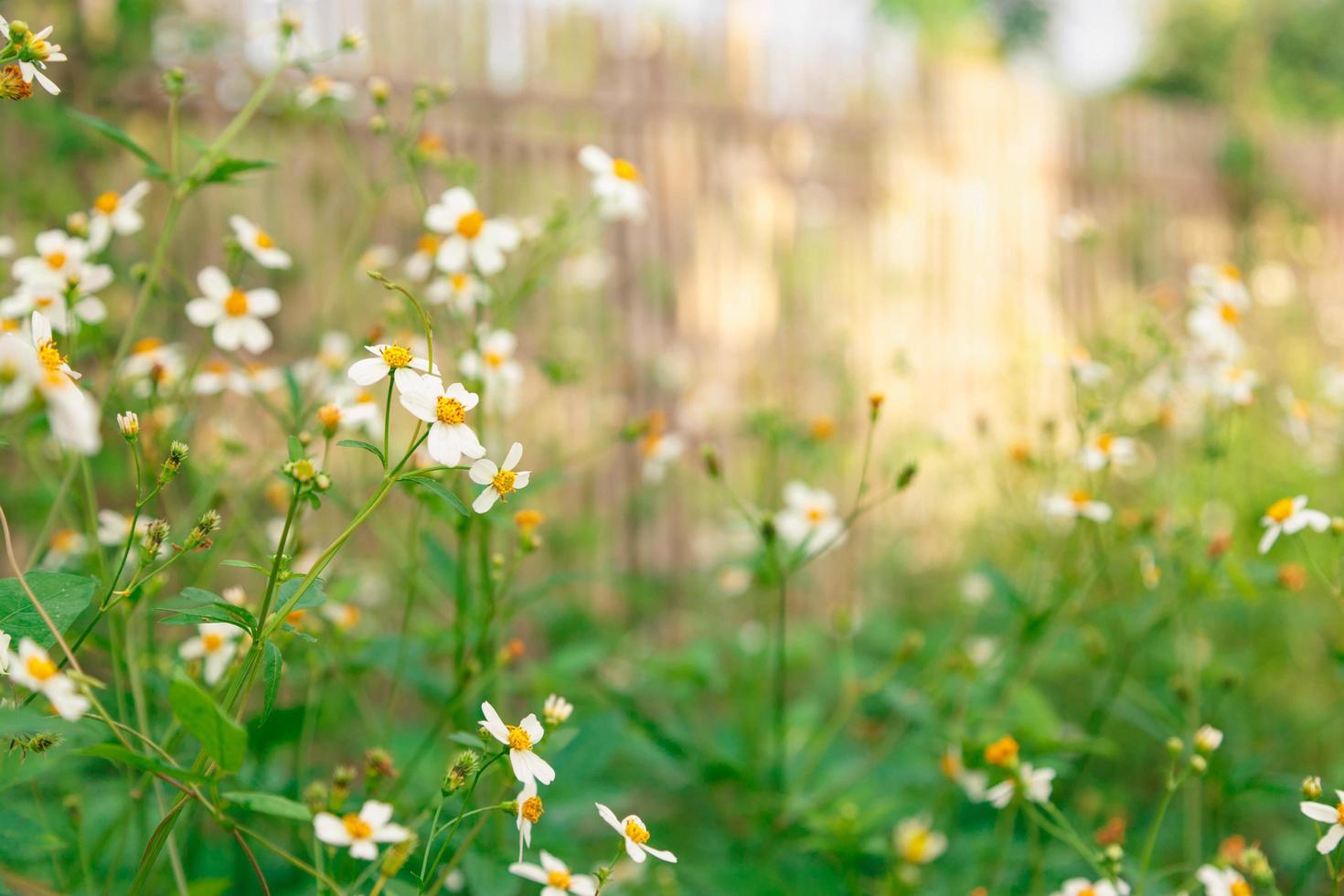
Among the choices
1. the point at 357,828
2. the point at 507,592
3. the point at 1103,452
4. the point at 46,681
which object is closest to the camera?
the point at 46,681

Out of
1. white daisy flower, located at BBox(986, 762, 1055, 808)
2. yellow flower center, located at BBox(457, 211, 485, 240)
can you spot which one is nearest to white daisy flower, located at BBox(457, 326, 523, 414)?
yellow flower center, located at BBox(457, 211, 485, 240)

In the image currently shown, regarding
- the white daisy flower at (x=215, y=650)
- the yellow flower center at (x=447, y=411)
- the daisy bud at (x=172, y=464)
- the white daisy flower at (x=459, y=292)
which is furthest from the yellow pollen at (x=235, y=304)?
the yellow flower center at (x=447, y=411)

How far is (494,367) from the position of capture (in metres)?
1.45

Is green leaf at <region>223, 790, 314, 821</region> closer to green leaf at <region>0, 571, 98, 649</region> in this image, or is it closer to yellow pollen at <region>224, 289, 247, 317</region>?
green leaf at <region>0, 571, 98, 649</region>

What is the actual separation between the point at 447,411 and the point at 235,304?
61 centimetres

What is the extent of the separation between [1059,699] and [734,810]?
0.96 metres

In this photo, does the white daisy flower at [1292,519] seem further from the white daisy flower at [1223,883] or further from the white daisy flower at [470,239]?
the white daisy flower at [470,239]

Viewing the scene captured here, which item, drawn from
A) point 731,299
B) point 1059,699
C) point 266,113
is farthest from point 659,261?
point 1059,699

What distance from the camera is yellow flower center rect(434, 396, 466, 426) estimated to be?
81 cm

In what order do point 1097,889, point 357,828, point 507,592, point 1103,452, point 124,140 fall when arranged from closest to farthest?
1. point 357,828
2. point 1097,889
3. point 124,140
4. point 1103,452
5. point 507,592

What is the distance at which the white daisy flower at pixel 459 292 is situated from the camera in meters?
1.38

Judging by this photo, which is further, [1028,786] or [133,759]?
[1028,786]

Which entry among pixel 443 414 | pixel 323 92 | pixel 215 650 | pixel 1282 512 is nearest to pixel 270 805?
pixel 443 414

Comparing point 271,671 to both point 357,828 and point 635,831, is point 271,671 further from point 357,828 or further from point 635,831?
point 635,831
